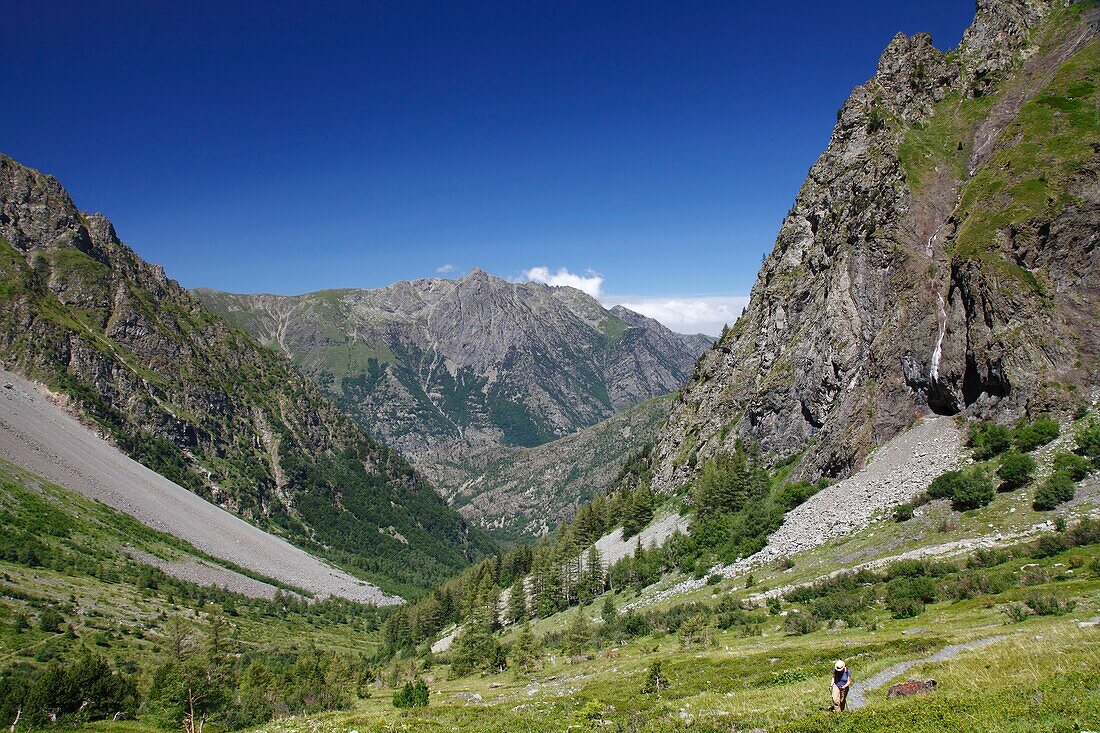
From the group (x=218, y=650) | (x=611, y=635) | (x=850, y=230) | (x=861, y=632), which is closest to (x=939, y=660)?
(x=861, y=632)

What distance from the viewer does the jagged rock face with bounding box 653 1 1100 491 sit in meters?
66.6

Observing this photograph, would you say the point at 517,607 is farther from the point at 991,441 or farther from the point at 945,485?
the point at 991,441

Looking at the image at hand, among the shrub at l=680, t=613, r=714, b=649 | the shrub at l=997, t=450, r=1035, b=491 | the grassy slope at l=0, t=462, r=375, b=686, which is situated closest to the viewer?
the shrub at l=680, t=613, r=714, b=649

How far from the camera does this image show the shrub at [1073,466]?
49.1m

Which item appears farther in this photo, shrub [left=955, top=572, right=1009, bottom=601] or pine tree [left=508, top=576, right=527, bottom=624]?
pine tree [left=508, top=576, right=527, bottom=624]

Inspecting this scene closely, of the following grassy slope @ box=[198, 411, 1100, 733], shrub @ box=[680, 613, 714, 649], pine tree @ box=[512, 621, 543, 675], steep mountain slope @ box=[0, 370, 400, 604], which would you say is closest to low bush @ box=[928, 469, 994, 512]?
grassy slope @ box=[198, 411, 1100, 733]

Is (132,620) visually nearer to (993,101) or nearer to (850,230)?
(850,230)

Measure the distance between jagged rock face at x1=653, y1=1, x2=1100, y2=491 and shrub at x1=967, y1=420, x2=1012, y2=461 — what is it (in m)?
4.50

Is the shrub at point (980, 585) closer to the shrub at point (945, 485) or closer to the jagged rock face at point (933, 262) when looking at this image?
the shrub at point (945, 485)

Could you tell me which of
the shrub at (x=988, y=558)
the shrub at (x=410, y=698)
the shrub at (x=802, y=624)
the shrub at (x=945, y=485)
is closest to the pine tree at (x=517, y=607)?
the shrub at (x=410, y=698)

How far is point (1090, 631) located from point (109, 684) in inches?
2879

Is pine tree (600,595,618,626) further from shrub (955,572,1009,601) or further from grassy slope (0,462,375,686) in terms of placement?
grassy slope (0,462,375,686)

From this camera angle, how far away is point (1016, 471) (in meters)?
52.8

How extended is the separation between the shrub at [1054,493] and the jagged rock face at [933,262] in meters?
15.3
